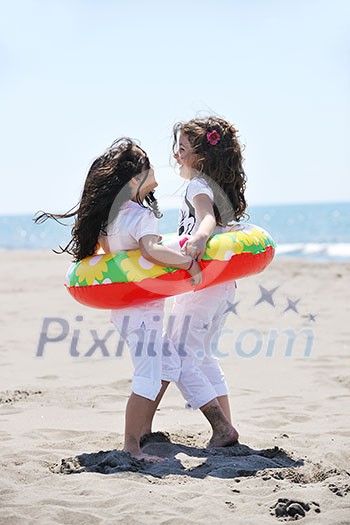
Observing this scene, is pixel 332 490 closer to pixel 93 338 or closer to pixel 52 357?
pixel 52 357

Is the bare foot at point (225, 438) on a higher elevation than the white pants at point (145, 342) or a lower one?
lower

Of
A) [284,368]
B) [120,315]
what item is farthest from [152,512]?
[284,368]

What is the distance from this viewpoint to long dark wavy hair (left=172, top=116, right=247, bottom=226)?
4.34 meters

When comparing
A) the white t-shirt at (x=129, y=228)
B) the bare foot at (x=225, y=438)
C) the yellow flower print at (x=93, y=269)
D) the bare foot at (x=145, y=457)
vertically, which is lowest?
the bare foot at (x=145, y=457)

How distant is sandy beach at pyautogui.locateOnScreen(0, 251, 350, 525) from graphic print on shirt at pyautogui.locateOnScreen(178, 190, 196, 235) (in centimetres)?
116

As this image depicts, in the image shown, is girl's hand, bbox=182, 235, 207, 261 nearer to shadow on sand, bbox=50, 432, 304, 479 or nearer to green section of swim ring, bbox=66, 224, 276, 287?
green section of swim ring, bbox=66, 224, 276, 287

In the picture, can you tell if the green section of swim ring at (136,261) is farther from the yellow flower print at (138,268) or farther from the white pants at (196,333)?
the white pants at (196,333)

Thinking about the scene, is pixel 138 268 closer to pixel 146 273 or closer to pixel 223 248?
pixel 146 273

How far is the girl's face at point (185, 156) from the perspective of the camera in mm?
4398

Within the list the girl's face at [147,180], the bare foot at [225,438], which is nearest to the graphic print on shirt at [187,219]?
the girl's face at [147,180]

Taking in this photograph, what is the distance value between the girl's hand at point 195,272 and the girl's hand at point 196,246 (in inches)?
1.5

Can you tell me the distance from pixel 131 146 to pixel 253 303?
22.3 feet

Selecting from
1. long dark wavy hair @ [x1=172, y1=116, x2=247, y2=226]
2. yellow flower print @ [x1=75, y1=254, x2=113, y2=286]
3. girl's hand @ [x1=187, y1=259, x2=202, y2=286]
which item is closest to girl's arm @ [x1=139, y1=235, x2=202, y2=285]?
girl's hand @ [x1=187, y1=259, x2=202, y2=286]

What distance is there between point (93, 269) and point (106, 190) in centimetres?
42
